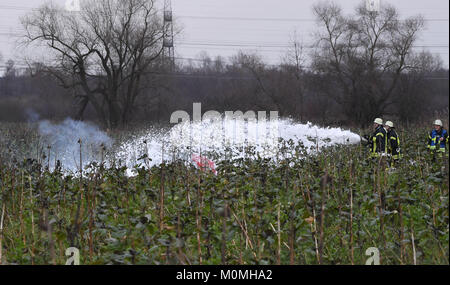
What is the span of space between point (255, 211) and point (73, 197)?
246 centimetres

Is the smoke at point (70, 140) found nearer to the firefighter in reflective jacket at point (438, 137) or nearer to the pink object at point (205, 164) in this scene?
the pink object at point (205, 164)

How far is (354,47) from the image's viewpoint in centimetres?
3684

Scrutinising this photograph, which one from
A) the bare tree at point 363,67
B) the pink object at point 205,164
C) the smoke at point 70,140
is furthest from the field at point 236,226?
the bare tree at point 363,67

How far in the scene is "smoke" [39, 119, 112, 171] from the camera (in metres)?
15.6

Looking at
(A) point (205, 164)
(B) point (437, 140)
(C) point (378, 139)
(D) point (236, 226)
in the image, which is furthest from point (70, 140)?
(D) point (236, 226)

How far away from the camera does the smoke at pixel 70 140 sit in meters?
15.6

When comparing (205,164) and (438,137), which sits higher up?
Answer: (438,137)

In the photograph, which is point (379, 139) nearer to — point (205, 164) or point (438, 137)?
point (438, 137)

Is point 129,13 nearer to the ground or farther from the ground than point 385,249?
farther from the ground

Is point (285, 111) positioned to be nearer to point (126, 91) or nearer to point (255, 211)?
point (126, 91)

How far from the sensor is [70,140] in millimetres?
18375

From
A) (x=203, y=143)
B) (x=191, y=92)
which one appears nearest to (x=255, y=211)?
(x=203, y=143)
